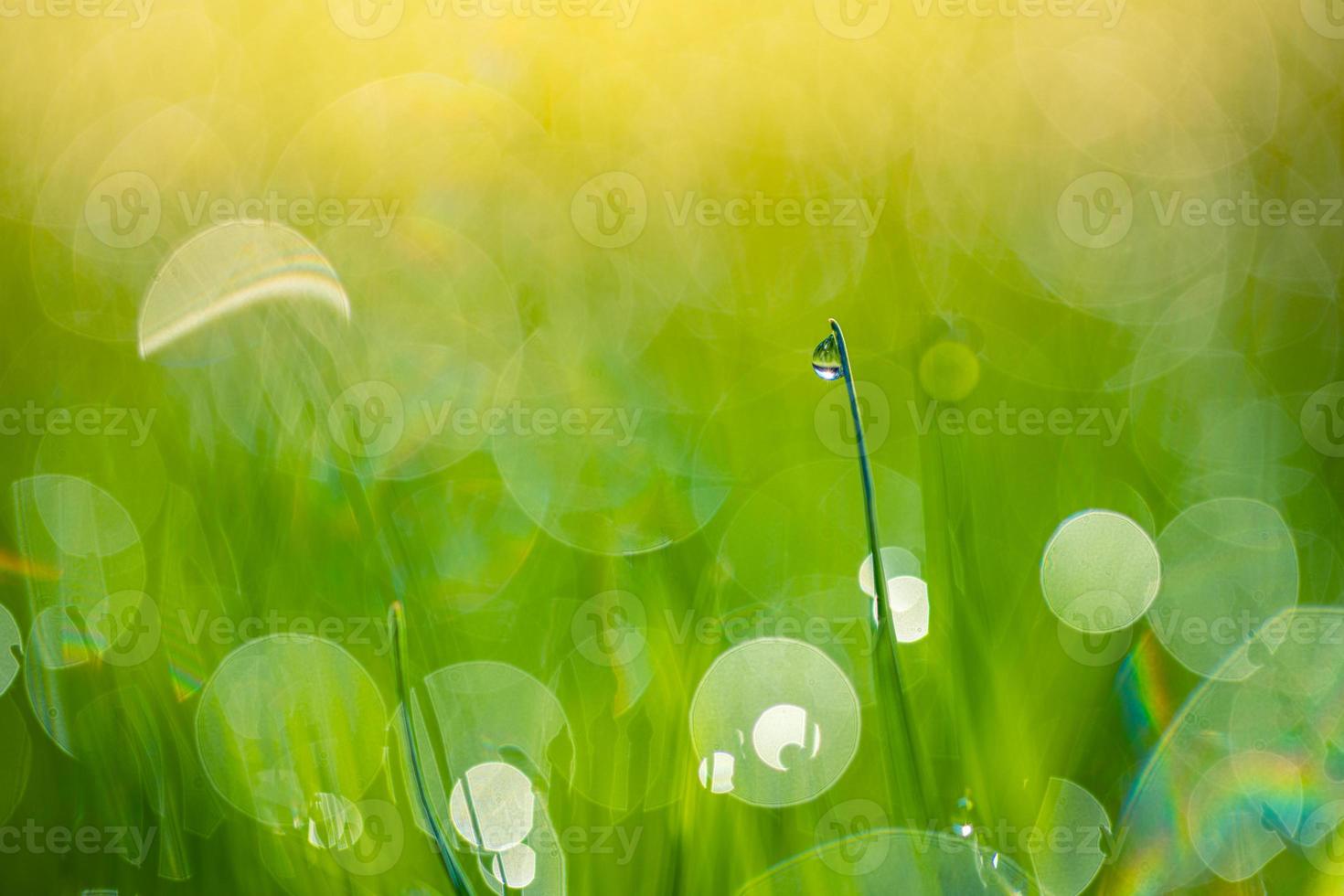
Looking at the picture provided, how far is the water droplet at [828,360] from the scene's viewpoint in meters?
0.96

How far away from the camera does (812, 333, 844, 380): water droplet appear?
37.8 inches

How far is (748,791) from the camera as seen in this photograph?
0.98 meters

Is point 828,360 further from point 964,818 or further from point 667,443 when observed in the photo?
point 964,818

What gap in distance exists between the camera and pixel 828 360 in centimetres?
101

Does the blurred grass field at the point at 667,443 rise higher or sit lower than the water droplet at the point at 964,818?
higher

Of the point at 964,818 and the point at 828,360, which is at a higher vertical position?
the point at 828,360

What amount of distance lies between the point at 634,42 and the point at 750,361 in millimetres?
639

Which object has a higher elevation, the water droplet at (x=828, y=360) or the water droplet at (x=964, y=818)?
the water droplet at (x=828, y=360)

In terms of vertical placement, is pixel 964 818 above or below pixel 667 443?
below

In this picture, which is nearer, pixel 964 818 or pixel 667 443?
pixel 964 818

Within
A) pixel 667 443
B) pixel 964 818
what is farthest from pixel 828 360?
pixel 964 818

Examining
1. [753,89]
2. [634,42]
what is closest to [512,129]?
[634,42]

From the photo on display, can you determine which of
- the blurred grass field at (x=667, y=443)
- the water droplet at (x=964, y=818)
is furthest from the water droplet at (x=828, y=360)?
the water droplet at (x=964, y=818)

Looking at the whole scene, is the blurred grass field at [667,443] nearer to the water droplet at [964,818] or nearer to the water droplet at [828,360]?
the water droplet at [964,818]
